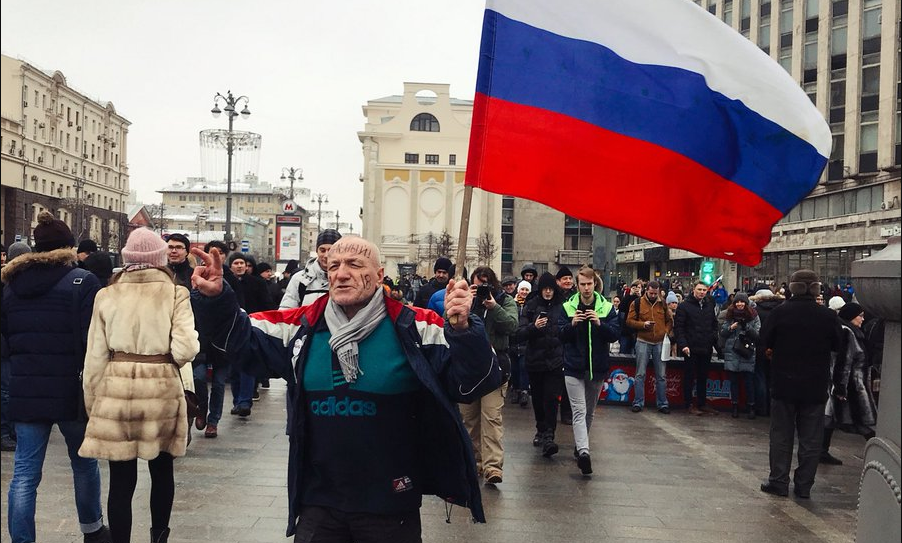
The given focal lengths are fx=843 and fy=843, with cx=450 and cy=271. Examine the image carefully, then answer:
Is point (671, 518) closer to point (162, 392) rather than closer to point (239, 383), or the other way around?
point (162, 392)

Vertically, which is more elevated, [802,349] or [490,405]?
[802,349]

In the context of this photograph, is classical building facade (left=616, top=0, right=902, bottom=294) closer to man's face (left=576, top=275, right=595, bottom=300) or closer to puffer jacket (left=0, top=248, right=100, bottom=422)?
man's face (left=576, top=275, right=595, bottom=300)

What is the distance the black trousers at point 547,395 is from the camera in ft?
29.6

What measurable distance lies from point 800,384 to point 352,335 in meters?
5.63

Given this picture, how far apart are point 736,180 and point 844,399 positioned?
198 inches

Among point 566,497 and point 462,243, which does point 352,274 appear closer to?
point 462,243

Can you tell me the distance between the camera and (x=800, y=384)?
301 inches

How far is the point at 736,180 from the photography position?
456 centimetres

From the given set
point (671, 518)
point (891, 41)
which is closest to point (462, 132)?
point (891, 41)

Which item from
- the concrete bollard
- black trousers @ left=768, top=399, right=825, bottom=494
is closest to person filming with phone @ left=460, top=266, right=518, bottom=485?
black trousers @ left=768, top=399, right=825, bottom=494

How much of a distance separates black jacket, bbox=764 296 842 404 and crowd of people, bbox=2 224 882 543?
0.04ft

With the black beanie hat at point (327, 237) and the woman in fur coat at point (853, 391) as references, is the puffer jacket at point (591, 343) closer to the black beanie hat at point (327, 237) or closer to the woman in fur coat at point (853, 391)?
→ the woman in fur coat at point (853, 391)

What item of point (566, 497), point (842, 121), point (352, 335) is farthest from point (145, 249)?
point (842, 121)

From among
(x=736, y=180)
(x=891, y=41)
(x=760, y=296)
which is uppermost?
(x=891, y=41)
